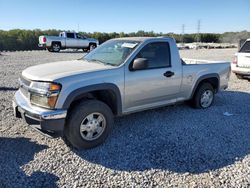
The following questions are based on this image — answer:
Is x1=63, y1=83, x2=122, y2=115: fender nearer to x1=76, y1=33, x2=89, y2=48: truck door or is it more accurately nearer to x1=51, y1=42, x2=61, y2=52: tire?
x1=51, y1=42, x2=61, y2=52: tire

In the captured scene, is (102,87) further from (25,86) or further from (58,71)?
(25,86)

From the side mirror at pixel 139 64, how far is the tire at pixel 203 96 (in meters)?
2.26

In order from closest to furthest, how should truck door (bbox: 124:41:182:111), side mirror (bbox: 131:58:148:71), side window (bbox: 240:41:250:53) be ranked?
1. side mirror (bbox: 131:58:148:71)
2. truck door (bbox: 124:41:182:111)
3. side window (bbox: 240:41:250:53)

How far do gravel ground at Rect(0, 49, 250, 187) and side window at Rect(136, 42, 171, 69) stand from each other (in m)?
1.25

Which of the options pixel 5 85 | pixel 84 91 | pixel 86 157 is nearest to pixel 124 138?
pixel 86 157

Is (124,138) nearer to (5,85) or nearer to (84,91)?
(84,91)

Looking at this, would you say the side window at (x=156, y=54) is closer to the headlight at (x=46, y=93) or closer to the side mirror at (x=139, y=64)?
the side mirror at (x=139, y=64)

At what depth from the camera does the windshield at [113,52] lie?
4799 mm

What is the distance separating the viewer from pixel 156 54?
5207mm

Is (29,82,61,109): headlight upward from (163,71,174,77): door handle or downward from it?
downward

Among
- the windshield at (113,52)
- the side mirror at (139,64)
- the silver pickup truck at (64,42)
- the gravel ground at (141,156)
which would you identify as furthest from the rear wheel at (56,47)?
the side mirror at (139,64)

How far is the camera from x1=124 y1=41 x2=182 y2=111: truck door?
15.4 ft

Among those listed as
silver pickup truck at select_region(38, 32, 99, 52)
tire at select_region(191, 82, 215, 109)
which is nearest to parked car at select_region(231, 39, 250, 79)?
tire at select_region(191, 82, 215, 109)

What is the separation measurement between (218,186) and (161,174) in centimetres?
76
